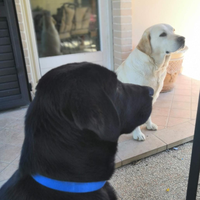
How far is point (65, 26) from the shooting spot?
12.7ft

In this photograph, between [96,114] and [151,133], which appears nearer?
[96,114]

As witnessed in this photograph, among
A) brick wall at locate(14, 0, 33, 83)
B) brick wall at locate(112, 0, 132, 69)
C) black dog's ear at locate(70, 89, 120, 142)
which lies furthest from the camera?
brick wall at locate(112, 0, 132, 69)

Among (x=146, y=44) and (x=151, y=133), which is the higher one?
(x=146, y=44)

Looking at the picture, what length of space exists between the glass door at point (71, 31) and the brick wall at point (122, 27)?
7.8 inches

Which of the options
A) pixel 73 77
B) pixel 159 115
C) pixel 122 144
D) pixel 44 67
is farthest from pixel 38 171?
pixel 44 67

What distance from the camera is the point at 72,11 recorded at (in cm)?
379

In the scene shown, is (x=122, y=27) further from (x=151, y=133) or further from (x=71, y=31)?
(x=151, y=133)

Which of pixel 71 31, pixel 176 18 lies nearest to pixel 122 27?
pixel 71 31

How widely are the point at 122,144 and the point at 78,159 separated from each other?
1.47 metres

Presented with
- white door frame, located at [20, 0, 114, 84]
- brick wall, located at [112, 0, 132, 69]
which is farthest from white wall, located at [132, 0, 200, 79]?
white door frame, located at [20, 0, 114, 84]

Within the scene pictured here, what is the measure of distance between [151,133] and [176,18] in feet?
8.96

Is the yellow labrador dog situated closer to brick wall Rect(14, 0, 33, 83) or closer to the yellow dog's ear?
the yellow dog's ear

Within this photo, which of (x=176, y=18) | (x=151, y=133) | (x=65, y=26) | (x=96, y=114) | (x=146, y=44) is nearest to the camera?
(x=96, y=114)

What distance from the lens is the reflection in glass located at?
362 cm
